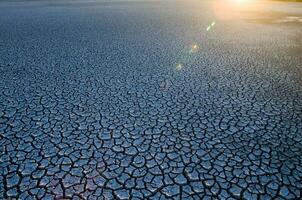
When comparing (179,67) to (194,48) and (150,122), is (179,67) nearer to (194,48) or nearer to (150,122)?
(194,48)

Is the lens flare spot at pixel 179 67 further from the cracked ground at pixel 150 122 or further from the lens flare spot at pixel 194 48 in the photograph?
the lens flare spot at pixel 194 48

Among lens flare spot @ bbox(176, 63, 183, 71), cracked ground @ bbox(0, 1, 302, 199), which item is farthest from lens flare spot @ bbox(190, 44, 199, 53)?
lens flare spot @ bbox(176, 63, 183, 71)

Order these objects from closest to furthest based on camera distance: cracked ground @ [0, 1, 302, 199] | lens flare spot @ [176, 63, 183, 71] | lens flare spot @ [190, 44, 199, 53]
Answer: cracked ground @ [0, 1, 302, 199], lens flare spot @ [176, 63, 183, 71], lens flare spot @ [190, 44, 199, 53]

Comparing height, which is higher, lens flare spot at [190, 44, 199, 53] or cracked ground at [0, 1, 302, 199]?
lens flare spot at [190, 44, 199, 53]

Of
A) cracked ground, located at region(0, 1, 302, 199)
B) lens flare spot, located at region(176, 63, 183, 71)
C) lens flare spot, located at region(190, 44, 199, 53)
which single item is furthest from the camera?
lens flare spot, located at region(190, 44, 199, 53)

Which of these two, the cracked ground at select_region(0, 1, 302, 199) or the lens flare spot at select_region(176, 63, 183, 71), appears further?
the lens flare spot at select_region(176, 63, 183, 71)

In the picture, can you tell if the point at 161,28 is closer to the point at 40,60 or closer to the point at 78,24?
the point at 78,24

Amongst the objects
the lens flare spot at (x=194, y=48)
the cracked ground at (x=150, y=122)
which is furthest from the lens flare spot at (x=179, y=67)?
the lens flare spot at (x=194, y=48)

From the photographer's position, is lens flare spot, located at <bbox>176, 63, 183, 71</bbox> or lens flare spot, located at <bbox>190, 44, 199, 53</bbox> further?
lens flare spot, located at <bbox>190, 44, 199, 53</bbox>

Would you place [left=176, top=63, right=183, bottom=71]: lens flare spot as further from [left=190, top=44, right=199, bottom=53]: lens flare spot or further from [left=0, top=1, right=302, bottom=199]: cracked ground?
[left=190, top=44, right=199, bottom=53]: lens flare spot
